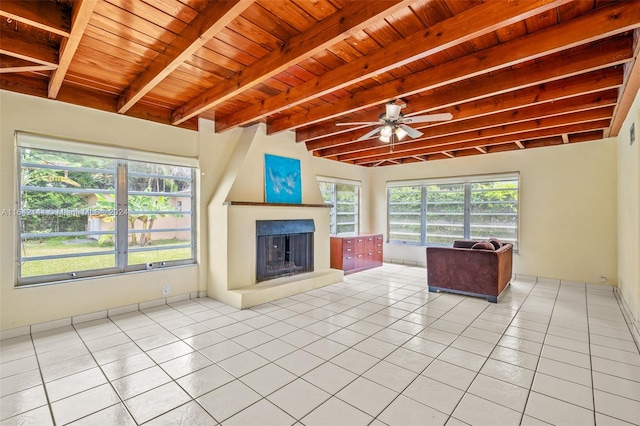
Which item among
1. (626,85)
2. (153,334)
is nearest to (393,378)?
(153,334)

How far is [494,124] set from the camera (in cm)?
409

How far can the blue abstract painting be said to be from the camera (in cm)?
474

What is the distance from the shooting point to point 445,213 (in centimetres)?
684

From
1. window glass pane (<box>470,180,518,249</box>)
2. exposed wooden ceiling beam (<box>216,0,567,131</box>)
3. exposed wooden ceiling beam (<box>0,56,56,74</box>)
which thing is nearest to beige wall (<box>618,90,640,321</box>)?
window glass pane (<box>470,180,518,249</box>)

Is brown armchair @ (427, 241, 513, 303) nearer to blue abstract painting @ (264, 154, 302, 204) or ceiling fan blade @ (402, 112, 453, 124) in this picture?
ceiling fan blade @ (402, 112, 453, 124)

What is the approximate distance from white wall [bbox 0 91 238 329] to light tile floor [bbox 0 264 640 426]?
0.83 ft

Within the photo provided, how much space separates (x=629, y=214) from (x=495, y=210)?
8.01ft

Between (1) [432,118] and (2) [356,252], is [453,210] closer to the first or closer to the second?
(2) [356,252]

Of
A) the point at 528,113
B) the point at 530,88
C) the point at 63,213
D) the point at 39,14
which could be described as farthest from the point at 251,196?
the point at 528,113

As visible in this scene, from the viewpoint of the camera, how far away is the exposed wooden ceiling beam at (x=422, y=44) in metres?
1.85

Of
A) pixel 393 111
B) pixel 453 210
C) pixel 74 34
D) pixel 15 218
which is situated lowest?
pixel 15 218

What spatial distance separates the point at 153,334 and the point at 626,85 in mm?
5297

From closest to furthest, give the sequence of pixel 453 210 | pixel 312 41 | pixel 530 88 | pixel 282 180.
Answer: pixel 312 41 < pixel 530 88 < pixel 282 180 < pixel 453 210

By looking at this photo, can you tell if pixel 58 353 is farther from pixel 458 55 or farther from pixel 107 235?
pixel 458 55
